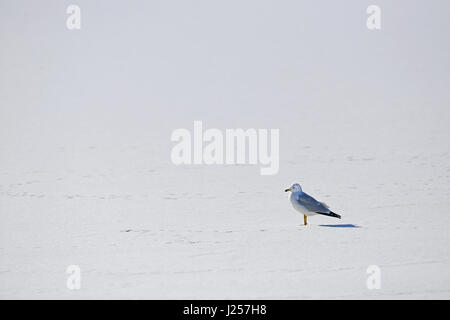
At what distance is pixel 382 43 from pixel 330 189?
59.9ft

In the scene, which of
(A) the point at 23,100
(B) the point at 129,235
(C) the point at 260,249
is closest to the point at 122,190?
(B) the point at 129,235

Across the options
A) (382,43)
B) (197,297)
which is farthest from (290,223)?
(382,43)

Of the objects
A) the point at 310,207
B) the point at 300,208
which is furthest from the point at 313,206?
the point at 300,208

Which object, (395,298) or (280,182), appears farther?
(280,182)

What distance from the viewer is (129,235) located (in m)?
8.48

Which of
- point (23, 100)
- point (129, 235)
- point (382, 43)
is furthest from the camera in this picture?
point (382, 43)

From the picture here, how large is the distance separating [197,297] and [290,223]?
9.85 ft

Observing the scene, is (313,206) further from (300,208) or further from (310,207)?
(300,208)

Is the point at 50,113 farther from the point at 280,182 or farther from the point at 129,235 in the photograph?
the point at 129,235

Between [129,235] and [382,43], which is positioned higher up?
[382,43]
